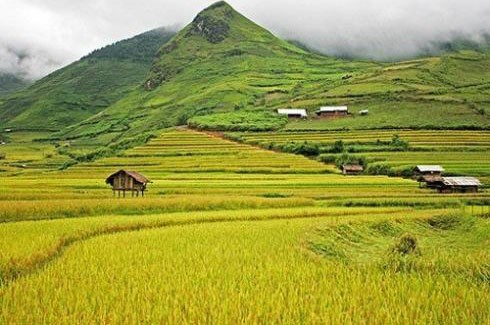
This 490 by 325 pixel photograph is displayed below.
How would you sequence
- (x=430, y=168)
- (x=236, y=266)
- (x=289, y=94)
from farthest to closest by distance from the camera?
(x=289, y=94) → (x=430, y=168) → (x=236, y=266)

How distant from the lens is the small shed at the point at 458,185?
142ft

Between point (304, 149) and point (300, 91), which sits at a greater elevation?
point (300, 91)

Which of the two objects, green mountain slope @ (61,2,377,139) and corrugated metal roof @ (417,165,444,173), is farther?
green mountain slope @ (61,2,377,139)

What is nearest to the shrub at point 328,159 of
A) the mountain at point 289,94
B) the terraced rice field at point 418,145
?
the terraced rice field at point 418,145

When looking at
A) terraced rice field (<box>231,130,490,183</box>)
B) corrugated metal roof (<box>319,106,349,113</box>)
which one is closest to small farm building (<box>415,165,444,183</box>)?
terraced rice field (<box>231,130,490,183</box>)

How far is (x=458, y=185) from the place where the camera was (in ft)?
141

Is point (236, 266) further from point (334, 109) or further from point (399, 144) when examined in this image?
point (334, 109)

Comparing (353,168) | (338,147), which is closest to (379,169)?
(353,168)

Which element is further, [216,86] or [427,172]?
[216,86]

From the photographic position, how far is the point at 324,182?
144 feet

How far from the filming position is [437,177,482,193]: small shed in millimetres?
43219

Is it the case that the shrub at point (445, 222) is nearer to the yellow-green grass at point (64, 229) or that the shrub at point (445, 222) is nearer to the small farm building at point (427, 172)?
the yellow-green grass at point (64, 229)

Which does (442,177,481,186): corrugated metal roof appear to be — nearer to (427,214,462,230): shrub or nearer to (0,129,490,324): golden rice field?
(0,129,490,324): golden rice field

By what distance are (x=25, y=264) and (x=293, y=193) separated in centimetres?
2693
